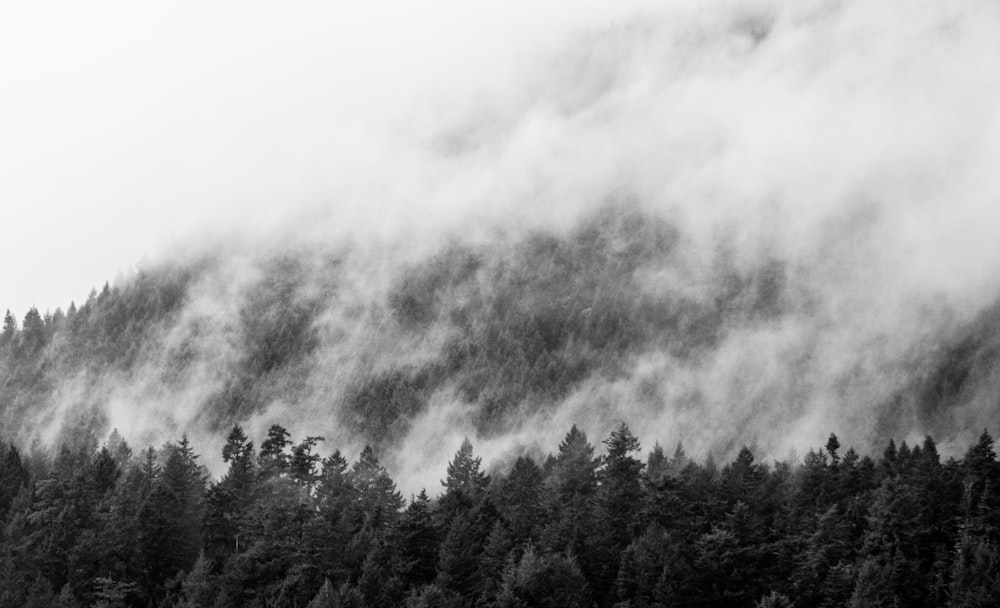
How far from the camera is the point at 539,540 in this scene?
95.1 m

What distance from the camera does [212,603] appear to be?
8900cm

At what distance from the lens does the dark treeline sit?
8631 centimetres

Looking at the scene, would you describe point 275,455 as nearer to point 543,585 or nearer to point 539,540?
point 539,540

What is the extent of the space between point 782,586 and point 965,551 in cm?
1382

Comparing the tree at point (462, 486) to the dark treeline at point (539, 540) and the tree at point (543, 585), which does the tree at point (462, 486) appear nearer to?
the dark treeline at point (539, 540)

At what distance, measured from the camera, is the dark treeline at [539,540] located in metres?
86.3

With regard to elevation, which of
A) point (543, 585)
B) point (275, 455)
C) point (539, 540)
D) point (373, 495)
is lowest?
point (543, 585)

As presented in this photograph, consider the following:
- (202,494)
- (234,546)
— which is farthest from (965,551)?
(202,494)

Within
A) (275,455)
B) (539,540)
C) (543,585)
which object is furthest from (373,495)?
(543,585)

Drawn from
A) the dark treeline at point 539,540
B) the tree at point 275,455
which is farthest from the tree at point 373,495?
the tree at point 275,455

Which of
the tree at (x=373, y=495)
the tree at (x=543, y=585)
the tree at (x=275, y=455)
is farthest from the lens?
the tree at (x=275, y=455)

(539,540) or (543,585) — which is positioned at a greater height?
(539,540)

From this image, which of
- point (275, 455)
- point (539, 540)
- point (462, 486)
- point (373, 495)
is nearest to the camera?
point (539, 540)

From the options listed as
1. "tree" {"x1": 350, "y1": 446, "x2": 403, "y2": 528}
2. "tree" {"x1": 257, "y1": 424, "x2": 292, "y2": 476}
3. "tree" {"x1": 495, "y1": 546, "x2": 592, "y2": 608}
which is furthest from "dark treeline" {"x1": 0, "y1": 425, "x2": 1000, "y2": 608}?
"tree" {"x1": 257, "y1": 424, "x2": 292, "y2": 476}
